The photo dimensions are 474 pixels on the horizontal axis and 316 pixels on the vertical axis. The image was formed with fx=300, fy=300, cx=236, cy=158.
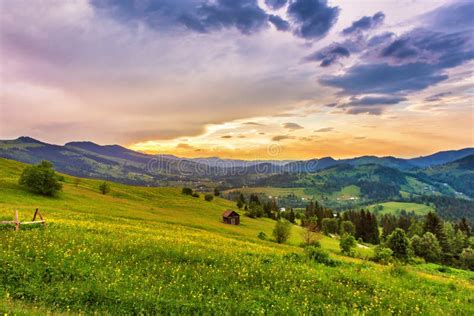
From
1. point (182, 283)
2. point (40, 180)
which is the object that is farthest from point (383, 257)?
point (40, 180)

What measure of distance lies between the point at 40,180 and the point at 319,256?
197ft

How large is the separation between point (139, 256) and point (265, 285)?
7091 mm

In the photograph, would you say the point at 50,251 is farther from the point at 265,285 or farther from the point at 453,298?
the point at 453,298

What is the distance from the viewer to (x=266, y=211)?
16400 centimetres

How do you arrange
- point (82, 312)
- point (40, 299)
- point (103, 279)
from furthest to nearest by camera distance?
point (103, 279)
point (40, 299)
point (82, 312)

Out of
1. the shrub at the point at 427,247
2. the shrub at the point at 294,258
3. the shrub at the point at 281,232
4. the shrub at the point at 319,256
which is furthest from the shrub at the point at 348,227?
the shrub at the point at 294,258

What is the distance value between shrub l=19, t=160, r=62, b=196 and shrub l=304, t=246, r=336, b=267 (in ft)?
193

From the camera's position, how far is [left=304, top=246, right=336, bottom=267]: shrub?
19902mm

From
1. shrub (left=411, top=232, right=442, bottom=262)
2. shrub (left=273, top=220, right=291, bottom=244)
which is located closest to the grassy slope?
shrub (left=273, top=220, right=291, bottom=244)

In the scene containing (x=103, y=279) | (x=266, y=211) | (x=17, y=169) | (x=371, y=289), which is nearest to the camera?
(x=103, y=279)

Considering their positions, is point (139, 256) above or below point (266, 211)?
above

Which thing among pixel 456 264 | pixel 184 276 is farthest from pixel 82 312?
pixel 456 264

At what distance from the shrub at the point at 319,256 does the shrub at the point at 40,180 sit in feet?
193

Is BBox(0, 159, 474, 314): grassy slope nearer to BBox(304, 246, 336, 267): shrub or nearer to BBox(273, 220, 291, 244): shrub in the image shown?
BBox(304, 246, 336, 267): shrub
